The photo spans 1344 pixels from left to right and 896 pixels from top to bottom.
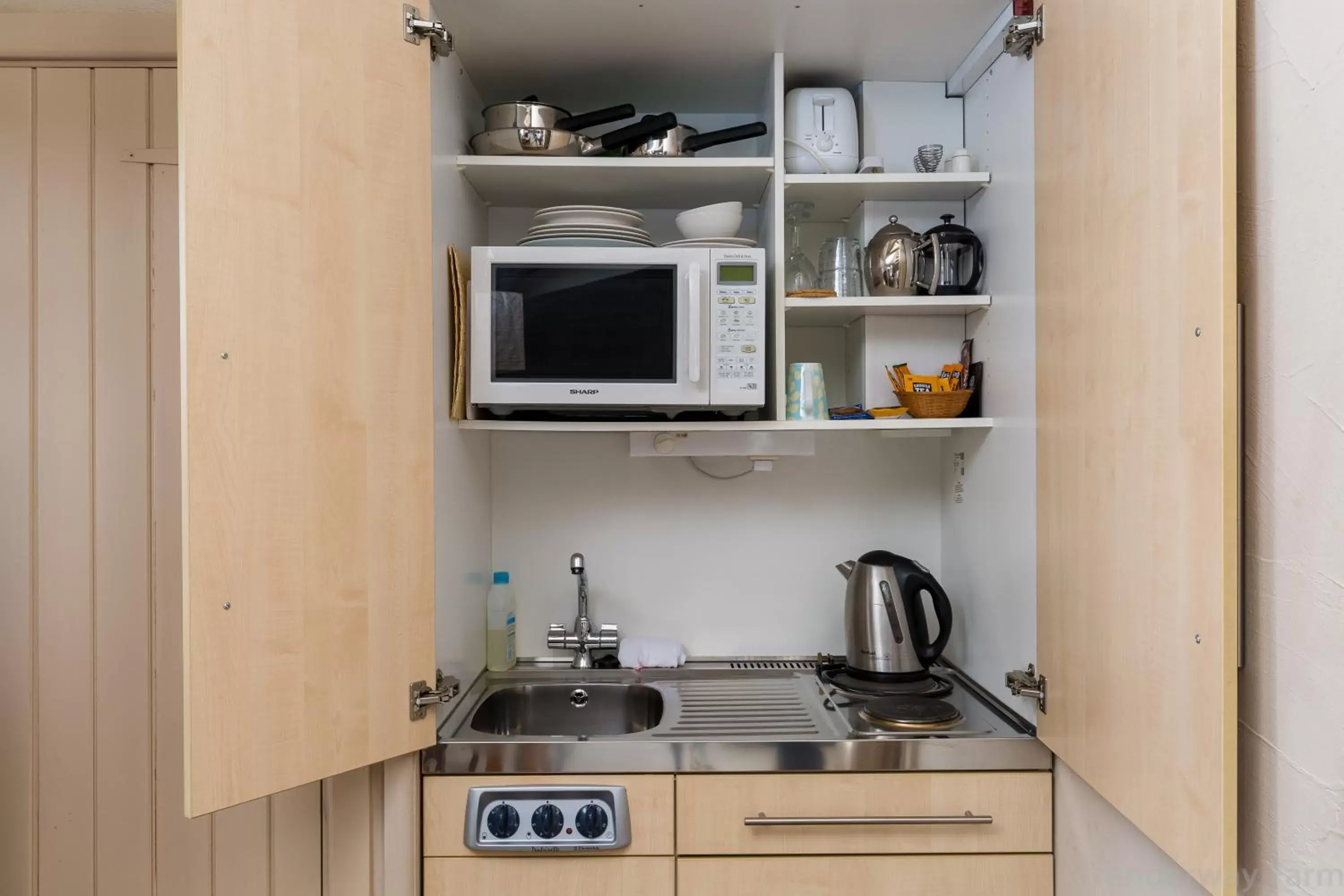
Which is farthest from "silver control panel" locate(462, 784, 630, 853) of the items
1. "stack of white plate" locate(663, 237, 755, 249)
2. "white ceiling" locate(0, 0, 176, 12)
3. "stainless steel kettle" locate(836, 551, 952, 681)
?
"white ceiling" locate(0, 0, 176, 12)

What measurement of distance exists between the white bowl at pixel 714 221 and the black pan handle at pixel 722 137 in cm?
12

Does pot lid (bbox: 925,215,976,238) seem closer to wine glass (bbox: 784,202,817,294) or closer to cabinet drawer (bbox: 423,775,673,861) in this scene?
wine glass (bbox: 784,202,817,294)

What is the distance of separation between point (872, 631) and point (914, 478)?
16.1 inches

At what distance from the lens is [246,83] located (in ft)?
3.55

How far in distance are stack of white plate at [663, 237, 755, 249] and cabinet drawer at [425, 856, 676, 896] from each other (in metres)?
1.07

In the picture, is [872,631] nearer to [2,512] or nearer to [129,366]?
[129,366]

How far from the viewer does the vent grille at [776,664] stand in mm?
1757

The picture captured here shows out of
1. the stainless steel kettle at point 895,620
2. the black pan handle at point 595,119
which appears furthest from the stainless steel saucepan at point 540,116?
the stainless steel kettle at point 895,620

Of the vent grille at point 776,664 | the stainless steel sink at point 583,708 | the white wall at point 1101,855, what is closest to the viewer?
the white wall at point 1101,855

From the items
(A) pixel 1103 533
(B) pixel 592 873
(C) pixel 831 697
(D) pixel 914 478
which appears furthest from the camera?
(D) pixel 914 478

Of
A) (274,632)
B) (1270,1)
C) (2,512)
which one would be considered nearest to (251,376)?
(274,632)

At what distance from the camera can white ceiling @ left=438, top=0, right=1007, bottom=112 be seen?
4.61 ft

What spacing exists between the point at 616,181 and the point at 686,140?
159mm

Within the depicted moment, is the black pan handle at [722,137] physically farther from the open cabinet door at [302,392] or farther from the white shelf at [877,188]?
the open cabinet door at [302,392]
